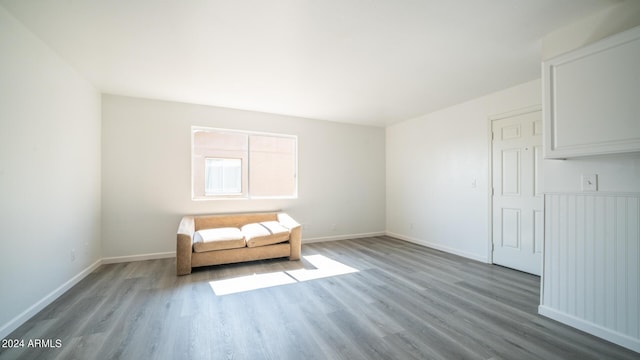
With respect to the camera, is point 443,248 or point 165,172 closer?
point 165,172

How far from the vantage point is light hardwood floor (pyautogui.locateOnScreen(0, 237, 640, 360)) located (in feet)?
6.05

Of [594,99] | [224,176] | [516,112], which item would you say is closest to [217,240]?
[224,176]

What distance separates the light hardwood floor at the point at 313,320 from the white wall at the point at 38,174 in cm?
30

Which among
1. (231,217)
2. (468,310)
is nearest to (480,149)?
(468,310)

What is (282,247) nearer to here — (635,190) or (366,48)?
(366,48)

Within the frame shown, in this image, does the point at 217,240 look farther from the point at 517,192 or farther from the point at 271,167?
the point at 517,192

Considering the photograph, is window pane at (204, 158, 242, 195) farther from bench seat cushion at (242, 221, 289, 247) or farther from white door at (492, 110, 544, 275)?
white door at (492, 110, 544, 275)

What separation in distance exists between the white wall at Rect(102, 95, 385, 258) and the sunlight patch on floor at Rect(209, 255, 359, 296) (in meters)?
1.54

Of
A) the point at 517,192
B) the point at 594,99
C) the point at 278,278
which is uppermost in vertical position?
the point at 594,99

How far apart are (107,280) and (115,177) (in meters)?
1.55

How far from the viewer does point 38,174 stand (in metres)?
2.40

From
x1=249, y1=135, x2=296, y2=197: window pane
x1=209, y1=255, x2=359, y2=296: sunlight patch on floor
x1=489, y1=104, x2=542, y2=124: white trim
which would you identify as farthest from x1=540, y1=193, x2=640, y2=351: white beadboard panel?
x1=249, y1=135, x2=296, y2=197: window pane

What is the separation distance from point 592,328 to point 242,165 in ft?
17.0

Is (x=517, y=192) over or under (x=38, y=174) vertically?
under
